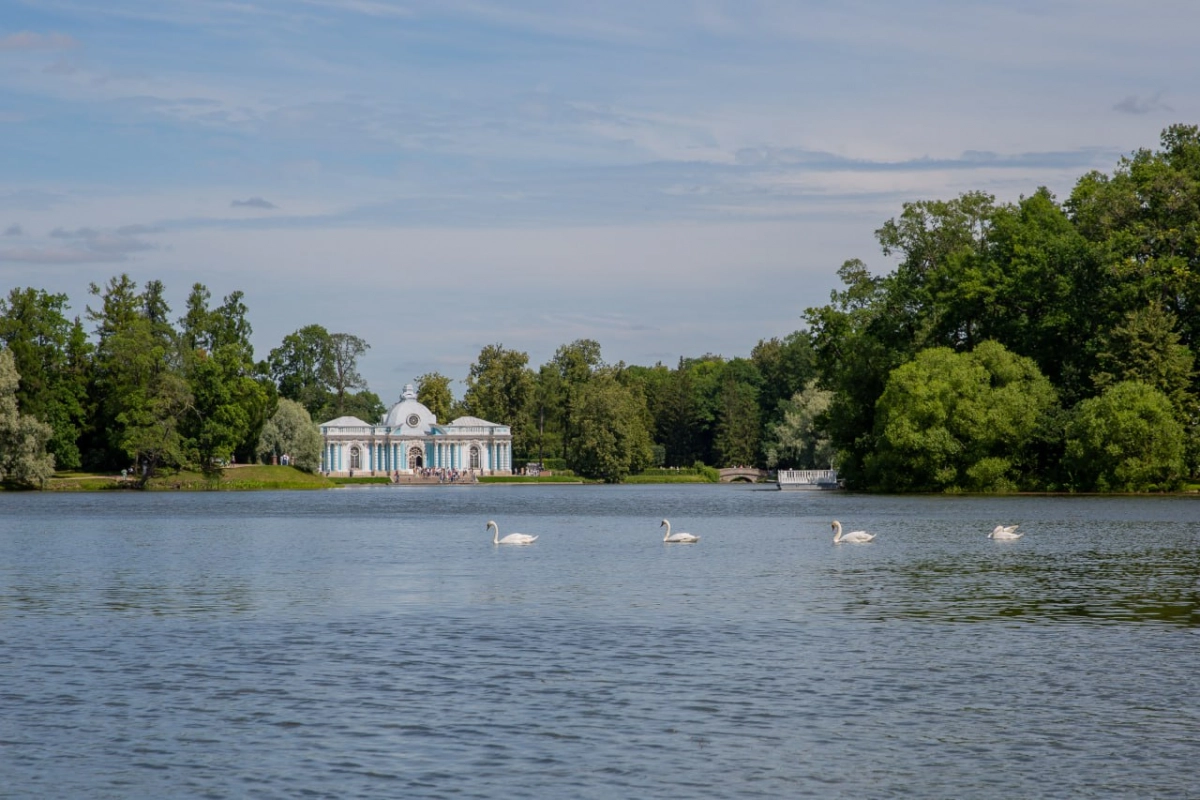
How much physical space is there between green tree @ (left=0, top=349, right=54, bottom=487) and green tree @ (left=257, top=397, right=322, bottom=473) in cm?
3058

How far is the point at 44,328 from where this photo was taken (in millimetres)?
110562

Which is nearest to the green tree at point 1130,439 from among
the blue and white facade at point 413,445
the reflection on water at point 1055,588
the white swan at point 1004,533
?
the white swan at point 1004,533

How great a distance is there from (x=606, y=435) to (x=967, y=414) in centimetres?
7109

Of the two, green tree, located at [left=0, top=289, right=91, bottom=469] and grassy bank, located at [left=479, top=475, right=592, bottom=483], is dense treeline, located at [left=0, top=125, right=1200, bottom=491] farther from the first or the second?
grassy bank, located at [left=479, top=475, right=592, bottom=483]

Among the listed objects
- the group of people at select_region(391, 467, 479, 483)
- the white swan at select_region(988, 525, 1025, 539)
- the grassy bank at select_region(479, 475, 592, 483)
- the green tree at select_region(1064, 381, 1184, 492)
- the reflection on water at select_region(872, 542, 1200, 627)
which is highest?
the green tree at select_region(1064, 381, 1184, 492)

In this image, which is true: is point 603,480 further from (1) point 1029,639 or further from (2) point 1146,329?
(1) point 1029,639

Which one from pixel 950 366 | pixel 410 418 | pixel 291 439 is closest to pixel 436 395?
pixel 410 418

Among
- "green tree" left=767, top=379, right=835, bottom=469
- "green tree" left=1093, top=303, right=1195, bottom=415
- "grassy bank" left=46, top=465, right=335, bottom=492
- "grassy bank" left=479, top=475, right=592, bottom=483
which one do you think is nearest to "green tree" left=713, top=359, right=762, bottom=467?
"grassy bank" left=479, top=475, right=592, bottom=483

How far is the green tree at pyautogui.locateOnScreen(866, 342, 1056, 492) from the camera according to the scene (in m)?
79.1

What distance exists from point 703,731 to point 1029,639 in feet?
Result: 27.8

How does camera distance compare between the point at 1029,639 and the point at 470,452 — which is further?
the point at 470,452

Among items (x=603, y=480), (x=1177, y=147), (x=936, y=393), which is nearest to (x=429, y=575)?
(x=936, y=393)

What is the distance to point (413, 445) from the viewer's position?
172 meters

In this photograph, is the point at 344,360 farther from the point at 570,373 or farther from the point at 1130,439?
the point at 1130,439
